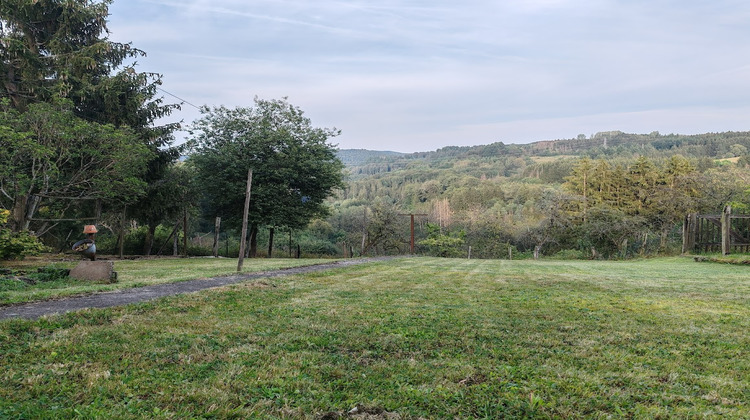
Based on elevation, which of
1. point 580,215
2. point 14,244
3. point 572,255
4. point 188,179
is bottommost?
point 572,255

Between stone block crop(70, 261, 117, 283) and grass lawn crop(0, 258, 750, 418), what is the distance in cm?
300

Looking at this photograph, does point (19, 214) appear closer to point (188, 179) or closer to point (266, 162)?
point (188, 179)

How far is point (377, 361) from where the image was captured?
3.55 meters

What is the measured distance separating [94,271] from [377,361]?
7.47 m

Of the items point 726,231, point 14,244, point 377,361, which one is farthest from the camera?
point 726,231

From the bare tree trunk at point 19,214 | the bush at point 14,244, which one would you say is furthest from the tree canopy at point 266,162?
the bush at point 14,244

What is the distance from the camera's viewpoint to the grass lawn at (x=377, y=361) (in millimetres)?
2625

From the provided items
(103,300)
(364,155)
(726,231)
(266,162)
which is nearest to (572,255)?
(726,231)

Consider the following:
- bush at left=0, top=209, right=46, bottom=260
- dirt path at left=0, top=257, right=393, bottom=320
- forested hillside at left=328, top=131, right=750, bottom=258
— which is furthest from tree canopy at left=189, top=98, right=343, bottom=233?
dirt path at left=0, top=257, right=393, bottom=320

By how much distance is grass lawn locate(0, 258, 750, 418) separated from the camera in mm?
2625

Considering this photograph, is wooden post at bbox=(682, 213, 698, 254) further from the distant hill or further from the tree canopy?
the distant hill

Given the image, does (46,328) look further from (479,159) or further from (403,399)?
(479,159)

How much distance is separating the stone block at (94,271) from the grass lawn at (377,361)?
9.84ft

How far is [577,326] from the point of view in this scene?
4.97 metres
